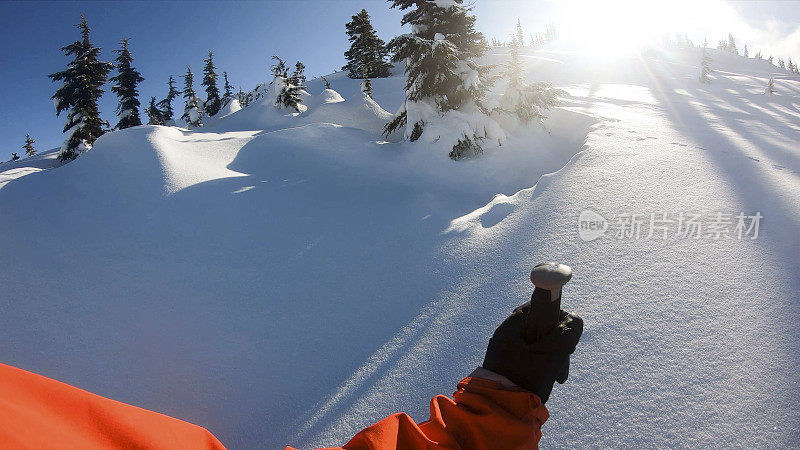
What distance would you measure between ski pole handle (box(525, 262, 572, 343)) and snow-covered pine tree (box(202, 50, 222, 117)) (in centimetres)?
4879

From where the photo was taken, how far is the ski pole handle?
1.51 metres

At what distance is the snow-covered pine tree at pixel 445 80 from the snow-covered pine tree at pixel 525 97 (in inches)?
45.4

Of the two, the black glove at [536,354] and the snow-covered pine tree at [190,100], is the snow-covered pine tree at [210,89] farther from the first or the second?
the black glove at [536,354]

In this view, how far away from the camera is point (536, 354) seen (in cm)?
169

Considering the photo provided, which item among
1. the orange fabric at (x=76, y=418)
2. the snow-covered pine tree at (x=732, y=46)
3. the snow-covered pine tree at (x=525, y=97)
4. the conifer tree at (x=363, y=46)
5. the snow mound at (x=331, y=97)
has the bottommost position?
the orange fabric at (x=76, y=418)

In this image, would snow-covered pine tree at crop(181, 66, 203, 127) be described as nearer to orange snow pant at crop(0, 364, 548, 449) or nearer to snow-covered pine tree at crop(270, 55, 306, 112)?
snow-covered pine tree at crop(270, 55, 306, 112)

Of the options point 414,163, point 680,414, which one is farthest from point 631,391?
point 414,163

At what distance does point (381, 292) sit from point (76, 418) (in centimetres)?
308

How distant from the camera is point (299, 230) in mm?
5445

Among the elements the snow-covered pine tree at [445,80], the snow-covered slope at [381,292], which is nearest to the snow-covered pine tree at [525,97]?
the snow-covered pine tree at [445,80]

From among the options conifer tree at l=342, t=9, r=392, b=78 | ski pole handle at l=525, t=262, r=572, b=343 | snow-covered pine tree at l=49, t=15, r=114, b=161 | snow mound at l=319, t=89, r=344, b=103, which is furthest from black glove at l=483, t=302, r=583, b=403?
conifer tree at l=342, t=9, r=392, b=78

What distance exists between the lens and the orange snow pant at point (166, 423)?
1.11m

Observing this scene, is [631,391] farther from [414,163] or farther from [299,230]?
[414,163]

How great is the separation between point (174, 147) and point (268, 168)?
2116 mm
